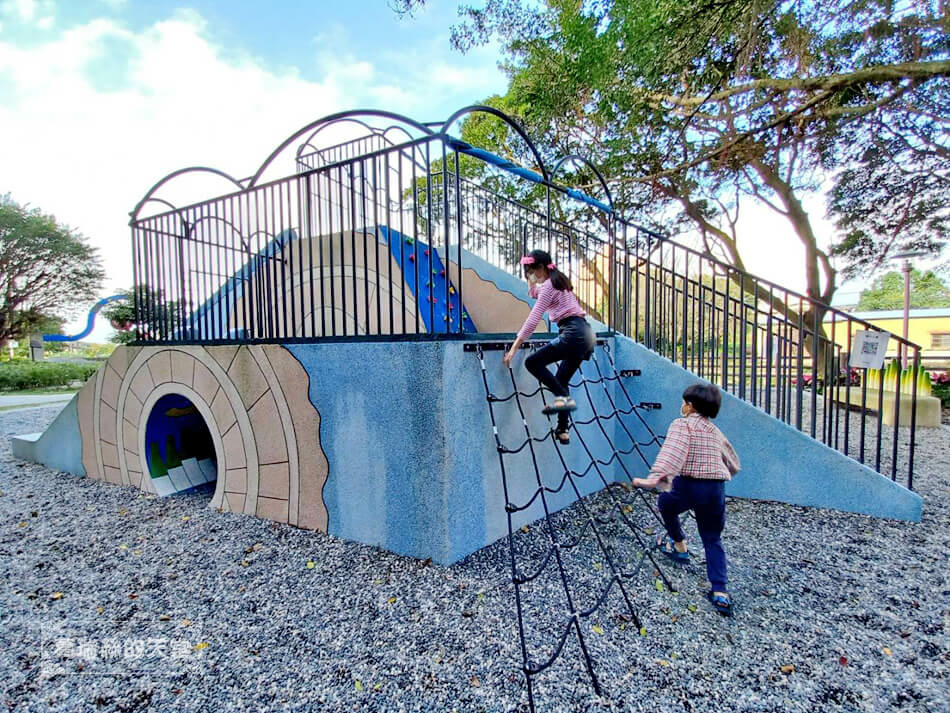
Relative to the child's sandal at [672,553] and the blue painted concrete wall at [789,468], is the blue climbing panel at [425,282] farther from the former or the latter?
the child's sandal at [672,553]

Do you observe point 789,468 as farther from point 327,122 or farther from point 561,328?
point 327,122

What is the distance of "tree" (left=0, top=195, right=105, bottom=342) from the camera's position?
82.1 feet

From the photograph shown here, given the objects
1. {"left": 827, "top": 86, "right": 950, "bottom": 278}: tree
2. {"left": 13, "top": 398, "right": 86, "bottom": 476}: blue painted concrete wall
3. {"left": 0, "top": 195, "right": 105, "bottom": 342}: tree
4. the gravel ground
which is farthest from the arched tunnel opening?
{"left": 0, "top": 195, "right": 105, "bottom": 342}: tree

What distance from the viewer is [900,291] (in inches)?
1922

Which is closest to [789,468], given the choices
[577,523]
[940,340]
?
[577,523]

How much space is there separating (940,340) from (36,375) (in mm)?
57286

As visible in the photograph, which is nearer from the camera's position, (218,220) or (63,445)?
(218,220)

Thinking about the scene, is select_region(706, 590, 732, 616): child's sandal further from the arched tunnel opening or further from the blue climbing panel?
the arched tunnel opening

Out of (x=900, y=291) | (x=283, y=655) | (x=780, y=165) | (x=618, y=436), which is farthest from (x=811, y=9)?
(x=900, y=291)

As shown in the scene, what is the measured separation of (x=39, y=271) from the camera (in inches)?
1030

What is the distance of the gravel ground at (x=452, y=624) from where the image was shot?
218 cm

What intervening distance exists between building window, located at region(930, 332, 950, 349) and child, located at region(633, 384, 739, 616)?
47.1 metres

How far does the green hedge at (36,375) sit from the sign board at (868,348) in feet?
77.7

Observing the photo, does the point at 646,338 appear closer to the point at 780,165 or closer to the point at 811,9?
the point at 811,9
